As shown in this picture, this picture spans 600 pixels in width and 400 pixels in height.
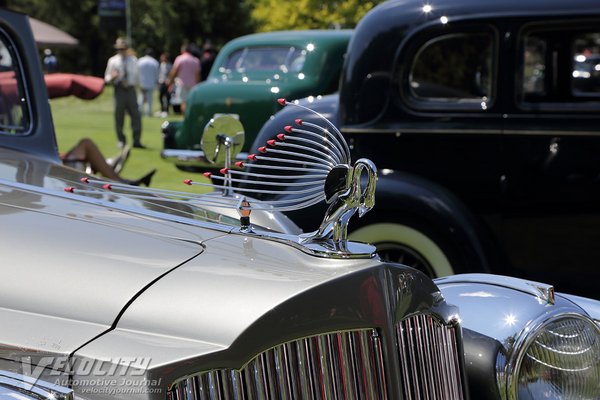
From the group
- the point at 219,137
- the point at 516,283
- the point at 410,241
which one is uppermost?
the point at 219,137

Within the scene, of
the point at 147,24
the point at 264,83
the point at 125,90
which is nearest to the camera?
the point at 264,83

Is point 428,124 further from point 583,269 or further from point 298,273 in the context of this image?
point 298,273

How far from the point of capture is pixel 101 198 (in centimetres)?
216

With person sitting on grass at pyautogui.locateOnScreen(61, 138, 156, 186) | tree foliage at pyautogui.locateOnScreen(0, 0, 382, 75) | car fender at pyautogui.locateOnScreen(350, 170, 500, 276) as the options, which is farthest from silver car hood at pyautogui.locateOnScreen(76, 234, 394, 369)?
tree foliage at pyautogui.locateOnScreen(0, 0, 382, 75)

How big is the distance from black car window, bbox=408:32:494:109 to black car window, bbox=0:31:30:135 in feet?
7.20

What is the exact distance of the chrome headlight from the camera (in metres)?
2.03

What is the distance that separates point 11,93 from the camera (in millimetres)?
3230

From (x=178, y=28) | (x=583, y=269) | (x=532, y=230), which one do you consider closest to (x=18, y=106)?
(x=532, y=230)

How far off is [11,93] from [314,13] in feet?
73.5

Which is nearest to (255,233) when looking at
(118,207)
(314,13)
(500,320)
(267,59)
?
(118,207)

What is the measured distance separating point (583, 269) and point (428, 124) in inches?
43.8

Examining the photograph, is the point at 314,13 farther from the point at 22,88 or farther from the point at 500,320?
the point at 500,320

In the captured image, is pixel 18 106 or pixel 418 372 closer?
pixel 418 372

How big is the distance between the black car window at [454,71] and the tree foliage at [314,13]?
61.1 feet
